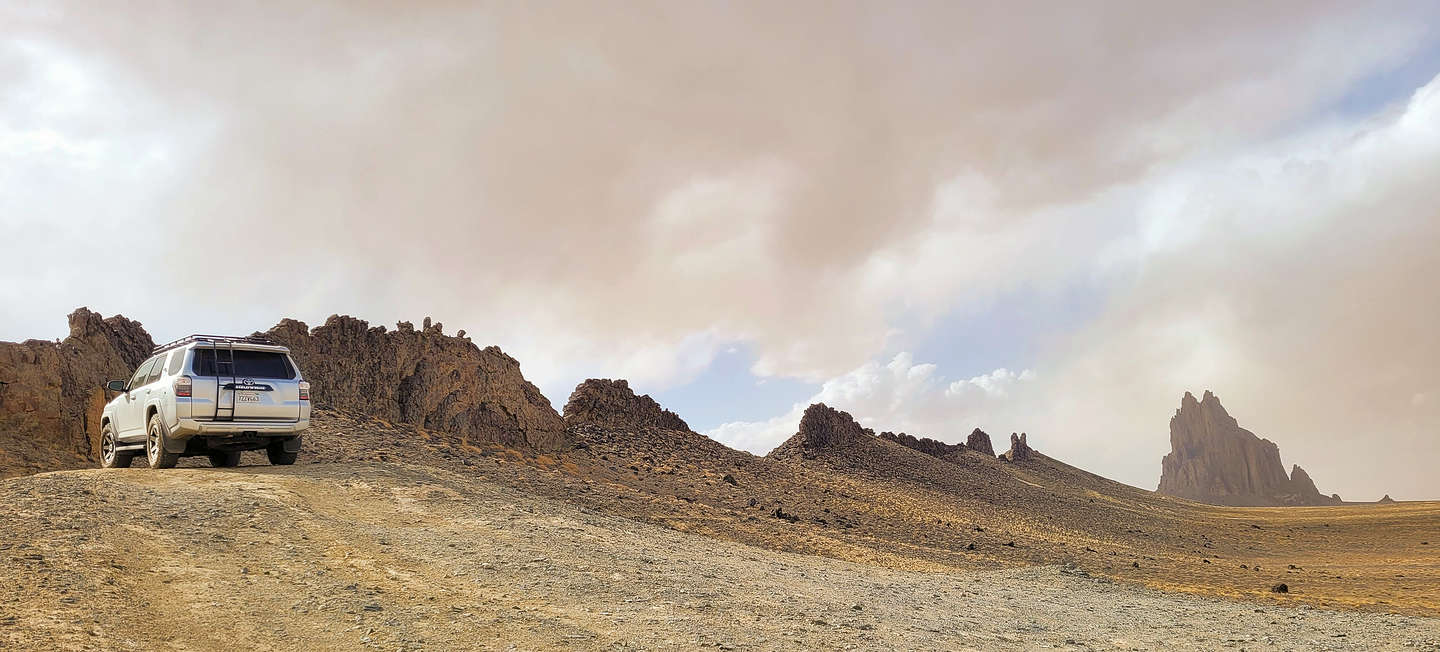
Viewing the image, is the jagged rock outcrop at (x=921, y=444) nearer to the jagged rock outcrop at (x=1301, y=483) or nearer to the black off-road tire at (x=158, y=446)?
the black off-road tire at (x=158, y=446)

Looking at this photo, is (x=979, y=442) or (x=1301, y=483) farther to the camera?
(x=1301, y=483)

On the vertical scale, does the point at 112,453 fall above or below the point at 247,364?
below

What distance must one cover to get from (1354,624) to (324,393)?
96.8 feet

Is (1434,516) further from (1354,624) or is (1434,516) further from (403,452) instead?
(403,452)

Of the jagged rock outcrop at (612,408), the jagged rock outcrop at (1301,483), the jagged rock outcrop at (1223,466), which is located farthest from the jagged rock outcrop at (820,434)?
the jagged rock outcrop at (1301,483)

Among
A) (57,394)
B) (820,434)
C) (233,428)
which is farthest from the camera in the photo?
(820,434)

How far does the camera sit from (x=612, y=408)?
38562 millimetres

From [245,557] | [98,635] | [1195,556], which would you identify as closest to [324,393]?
[245,557]

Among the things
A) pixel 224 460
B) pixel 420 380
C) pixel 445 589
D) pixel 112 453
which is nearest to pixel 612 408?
pixel 420 380

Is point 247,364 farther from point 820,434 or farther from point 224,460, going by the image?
point 820,434

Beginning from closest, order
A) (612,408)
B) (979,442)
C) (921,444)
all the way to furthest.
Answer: (612,408)
(921,444)
(979,442)

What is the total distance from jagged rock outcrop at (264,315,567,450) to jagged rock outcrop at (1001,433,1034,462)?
268ft

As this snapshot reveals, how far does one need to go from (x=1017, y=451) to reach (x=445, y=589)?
332 feet

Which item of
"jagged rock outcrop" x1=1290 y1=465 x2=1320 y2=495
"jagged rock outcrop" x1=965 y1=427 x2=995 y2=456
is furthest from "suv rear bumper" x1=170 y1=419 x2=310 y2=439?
"jagged rock outcrop" x1=1290 y1=465 x2=1320 y2=495
